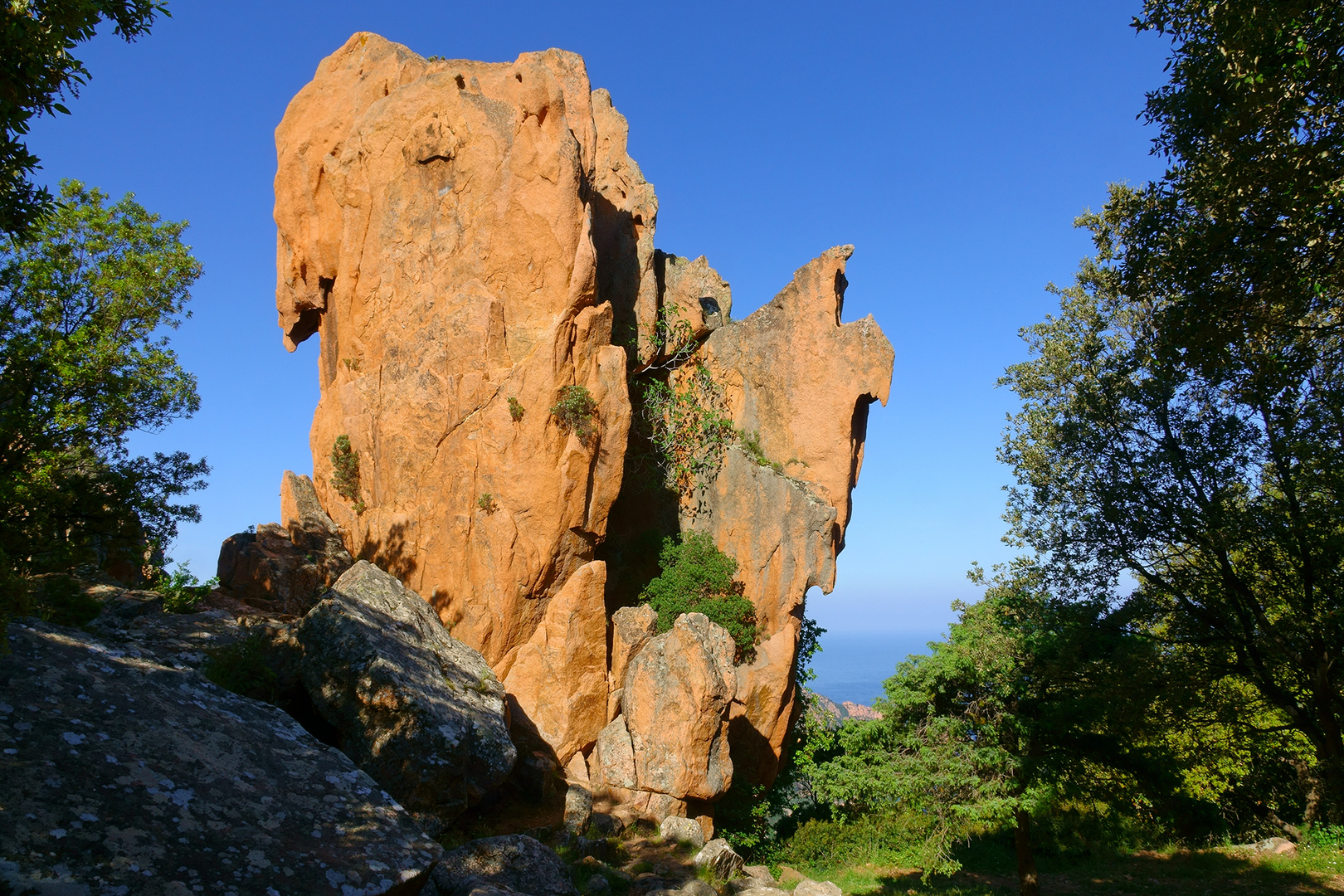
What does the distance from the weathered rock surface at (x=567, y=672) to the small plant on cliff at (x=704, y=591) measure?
3034 mm

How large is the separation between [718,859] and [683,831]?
1729 mm

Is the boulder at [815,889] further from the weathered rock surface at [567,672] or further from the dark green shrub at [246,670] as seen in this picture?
the dark green shrub at [246,670]

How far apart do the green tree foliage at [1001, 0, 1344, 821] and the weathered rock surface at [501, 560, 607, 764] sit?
12.5 m

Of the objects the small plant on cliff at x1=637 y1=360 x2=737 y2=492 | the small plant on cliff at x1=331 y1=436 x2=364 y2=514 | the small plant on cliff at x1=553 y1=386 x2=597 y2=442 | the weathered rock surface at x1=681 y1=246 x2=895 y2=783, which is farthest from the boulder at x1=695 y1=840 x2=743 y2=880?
the small plant on cliff at x1=331 y1=436 x2=364 y2=514

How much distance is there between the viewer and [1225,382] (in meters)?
18.9

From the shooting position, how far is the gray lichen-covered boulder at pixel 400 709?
37.3ft

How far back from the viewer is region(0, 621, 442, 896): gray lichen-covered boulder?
492 cm

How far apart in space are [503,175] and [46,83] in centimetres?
1347

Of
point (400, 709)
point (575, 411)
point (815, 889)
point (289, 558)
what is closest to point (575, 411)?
point (575, 411)

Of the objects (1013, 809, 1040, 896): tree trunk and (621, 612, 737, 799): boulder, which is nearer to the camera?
(621, 612, 737, 799): boulder

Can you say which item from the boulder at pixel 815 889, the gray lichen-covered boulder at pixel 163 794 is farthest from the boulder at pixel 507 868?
the boulder at pixel 815 889

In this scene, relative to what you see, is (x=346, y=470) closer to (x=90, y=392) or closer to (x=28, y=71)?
(x=90, y=392)

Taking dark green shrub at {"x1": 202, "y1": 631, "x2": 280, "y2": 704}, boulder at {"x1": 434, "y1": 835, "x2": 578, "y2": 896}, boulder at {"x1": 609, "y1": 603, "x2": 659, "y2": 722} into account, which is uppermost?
boulder at {"x1": 609, "y1": 603, "x2": 659, "y2": 722}

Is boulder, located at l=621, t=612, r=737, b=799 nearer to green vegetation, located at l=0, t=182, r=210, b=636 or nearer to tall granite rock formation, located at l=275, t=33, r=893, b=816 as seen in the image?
tall granite rock formation, located at l=275, t=33, r=893, b=816
